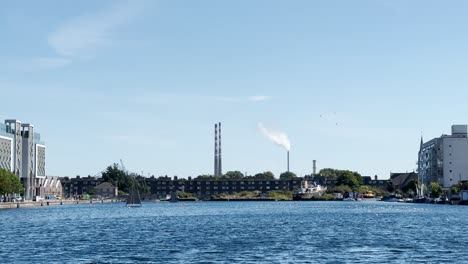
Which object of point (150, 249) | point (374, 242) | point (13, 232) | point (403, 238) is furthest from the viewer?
point (13, 232)

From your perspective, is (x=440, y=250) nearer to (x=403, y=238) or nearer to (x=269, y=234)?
(x=403, y=238)

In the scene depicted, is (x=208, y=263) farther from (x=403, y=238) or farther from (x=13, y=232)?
(x=13, y=232)

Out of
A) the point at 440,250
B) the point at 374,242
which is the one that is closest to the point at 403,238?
the point at 374,242

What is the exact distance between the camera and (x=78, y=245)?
8269 cm

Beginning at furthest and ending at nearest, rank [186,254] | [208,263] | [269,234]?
[269,234] < [186,254] < [208,263]

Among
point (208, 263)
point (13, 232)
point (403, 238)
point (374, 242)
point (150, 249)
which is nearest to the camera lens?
point (208, 263)

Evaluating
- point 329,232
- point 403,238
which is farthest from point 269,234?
point 403,238

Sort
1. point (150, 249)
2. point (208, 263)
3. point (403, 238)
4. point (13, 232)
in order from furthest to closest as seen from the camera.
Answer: point (13, 232) < point (403, 238) < point (150, 249) < point (208, 263)

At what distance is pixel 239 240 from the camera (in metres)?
86.8

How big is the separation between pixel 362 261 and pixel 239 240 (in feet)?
82.1

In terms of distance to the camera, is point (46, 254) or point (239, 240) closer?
point (46, 254)

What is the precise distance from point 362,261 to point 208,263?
40.2ft

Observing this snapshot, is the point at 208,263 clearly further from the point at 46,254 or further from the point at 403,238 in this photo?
the point at 403,238

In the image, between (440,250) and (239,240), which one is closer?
(440,250)
